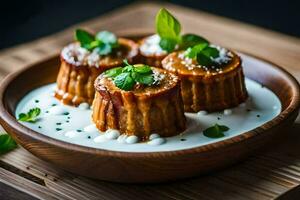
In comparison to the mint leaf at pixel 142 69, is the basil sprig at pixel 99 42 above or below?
below

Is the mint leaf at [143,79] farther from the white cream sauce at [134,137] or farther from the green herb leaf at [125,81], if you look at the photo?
the white cream sauce at [134,137]

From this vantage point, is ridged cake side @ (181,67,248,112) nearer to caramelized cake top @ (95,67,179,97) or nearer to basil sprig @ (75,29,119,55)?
caramelized cake top @ (95,67,179,97)

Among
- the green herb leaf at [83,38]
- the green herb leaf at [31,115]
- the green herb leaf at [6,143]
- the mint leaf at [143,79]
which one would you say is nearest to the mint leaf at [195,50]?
the mint leaf at [143,79]

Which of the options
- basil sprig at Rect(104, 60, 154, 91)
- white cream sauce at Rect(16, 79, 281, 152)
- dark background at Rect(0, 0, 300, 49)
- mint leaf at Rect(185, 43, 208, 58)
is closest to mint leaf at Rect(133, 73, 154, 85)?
basil sprig at Rect(104, 60, 154, 91)

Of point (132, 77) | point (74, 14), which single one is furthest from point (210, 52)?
point (74, 14)

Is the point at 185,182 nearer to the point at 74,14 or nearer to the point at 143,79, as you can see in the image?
the point at 143,79

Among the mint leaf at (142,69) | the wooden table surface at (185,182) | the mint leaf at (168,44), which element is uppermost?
the mint leaf at (142,69)
